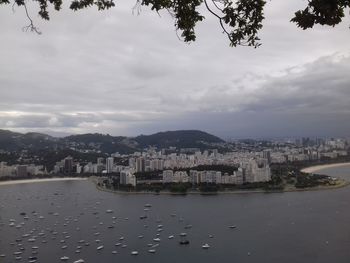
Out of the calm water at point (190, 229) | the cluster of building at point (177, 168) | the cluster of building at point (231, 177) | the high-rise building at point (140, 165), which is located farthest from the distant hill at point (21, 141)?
the cluster of building at point (231, 177)

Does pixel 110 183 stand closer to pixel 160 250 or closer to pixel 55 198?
pixel 55 198

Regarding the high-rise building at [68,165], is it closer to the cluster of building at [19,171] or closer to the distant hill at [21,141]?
the cluster of building at [19,171]

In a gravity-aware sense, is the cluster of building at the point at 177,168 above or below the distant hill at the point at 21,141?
below

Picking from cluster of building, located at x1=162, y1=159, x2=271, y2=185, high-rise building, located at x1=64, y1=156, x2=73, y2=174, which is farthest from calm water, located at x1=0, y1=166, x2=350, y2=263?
high-rise building, located at x1=64, y1=156, x2=73, y2=174

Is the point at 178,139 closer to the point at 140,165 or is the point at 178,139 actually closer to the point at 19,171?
the point at 140,165

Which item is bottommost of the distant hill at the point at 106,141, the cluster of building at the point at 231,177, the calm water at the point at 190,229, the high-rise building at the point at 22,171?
the calm water at the point at 190,229

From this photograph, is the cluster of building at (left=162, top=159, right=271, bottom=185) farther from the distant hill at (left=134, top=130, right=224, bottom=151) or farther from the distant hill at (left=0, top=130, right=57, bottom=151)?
the distant hill at (left=134, top=130, right=224, bottom=151)

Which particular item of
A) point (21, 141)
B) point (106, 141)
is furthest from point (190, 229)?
point (21, 141)
